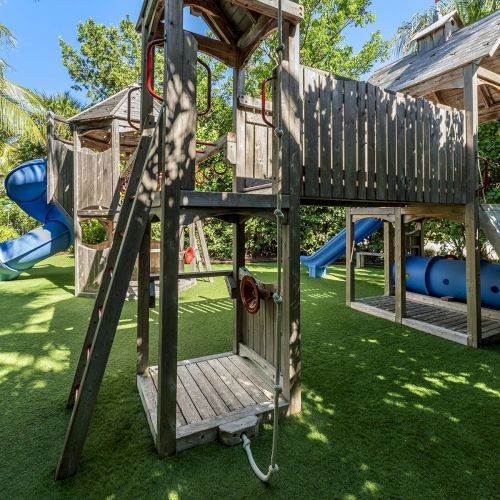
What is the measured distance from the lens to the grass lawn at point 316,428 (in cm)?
222

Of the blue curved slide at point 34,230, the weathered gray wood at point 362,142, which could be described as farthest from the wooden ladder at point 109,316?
the blue curved slide at point 34,230

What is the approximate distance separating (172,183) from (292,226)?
118cm

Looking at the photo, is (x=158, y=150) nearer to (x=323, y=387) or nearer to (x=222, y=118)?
(x=323, y=387)

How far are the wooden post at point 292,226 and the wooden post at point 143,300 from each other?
5.14ft

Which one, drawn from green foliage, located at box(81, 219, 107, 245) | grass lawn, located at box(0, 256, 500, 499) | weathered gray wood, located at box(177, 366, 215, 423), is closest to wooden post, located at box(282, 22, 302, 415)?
grass lawn, located at box(0, 256, 500, 499)

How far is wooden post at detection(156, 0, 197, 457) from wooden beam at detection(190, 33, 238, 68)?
1.61 m

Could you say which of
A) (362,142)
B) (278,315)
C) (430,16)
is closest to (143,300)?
(278,315)

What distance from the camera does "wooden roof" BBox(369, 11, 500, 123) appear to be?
4.91 m

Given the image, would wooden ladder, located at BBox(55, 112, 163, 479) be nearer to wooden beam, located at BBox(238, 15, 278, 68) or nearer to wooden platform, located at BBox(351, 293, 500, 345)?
wooden beam, located at BBox(238, 15, 278, 68)

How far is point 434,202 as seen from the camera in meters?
4.61

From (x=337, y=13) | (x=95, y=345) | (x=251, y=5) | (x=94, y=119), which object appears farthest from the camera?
(x=337, y=13)

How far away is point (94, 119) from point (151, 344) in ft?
20.7

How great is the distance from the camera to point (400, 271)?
6.00 meters

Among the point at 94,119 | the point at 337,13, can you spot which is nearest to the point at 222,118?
the point at 337,13
